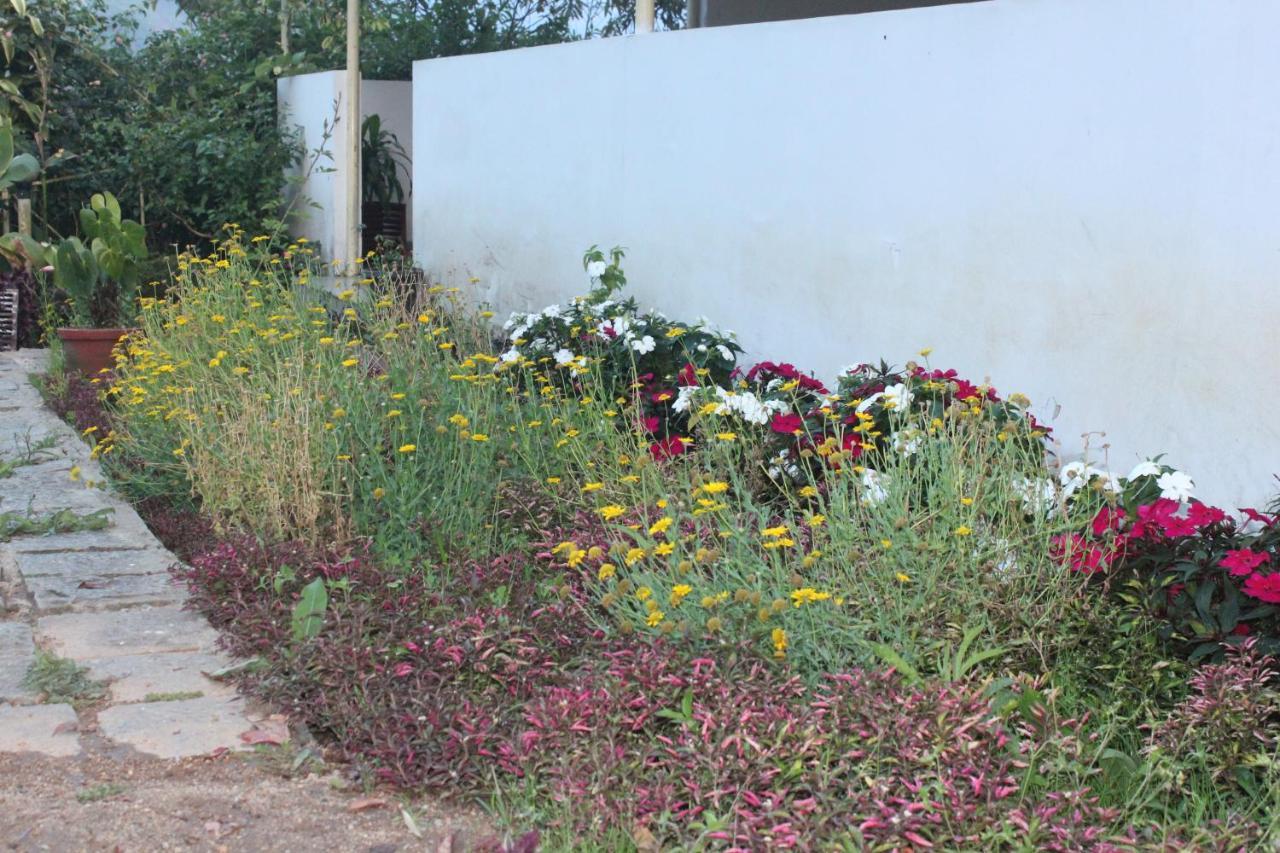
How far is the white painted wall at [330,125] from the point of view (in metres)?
10.2

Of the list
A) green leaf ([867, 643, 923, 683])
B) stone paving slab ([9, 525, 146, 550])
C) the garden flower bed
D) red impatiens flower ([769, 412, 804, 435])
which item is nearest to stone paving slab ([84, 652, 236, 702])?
the garden flower bed

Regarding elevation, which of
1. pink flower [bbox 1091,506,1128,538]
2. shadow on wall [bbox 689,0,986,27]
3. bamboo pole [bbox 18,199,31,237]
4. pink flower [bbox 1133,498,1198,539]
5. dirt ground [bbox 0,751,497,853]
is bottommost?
dirt ground [bbox 0,751,497,853]

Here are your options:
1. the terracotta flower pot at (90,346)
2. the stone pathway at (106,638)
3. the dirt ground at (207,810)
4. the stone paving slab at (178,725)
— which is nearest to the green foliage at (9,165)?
the terracotta flower pot at (90,346)

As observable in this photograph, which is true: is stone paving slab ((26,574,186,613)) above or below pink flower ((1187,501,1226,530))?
below

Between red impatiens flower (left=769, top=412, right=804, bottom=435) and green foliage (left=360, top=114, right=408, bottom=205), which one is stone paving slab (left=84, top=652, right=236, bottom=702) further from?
green foliage (left=360, top=114, right=408, bottom=205)

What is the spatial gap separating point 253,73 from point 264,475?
801 cm

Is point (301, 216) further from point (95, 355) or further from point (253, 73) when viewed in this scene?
point (95, 355)

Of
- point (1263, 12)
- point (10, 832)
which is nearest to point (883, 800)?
point (10, 832)

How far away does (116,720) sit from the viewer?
3.17 meters

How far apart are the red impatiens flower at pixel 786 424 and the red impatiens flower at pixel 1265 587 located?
1.67 m

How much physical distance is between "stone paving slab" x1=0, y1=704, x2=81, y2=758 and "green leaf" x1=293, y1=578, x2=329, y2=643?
1.84 feet

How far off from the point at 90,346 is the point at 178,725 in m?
5.43

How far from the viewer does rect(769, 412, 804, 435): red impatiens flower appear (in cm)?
450

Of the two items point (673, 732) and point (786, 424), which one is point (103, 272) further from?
point (673, 732)
